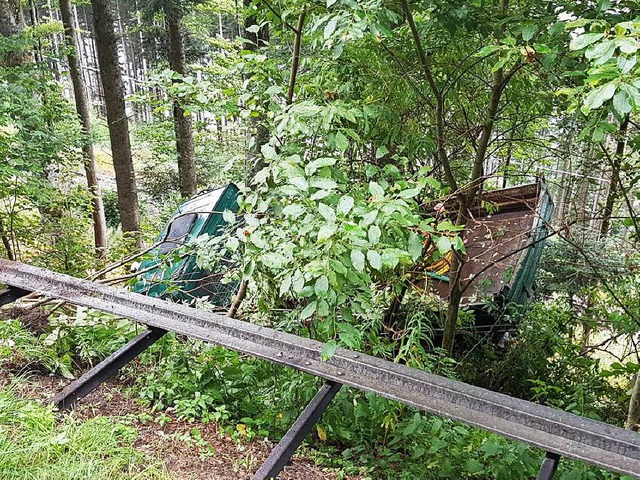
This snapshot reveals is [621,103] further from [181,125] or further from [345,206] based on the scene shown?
[181,125]

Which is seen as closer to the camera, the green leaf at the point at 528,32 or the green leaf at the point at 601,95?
the green leaf at the point at 601,95

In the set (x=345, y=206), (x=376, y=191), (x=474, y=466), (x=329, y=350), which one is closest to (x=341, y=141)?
(x=376, y=191)

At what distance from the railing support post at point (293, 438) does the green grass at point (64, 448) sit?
0.42 meters

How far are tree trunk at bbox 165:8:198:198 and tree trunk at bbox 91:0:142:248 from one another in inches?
98.0

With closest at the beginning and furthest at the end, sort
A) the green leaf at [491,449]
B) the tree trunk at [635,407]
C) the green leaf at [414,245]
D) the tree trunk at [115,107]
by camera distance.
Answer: the green leaf at [414,245], the green leaf at [491,449], the tree trunk at [635,407], the tree trunk at [115,107]

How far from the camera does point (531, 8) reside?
7.68 feet

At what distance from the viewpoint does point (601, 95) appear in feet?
4.06

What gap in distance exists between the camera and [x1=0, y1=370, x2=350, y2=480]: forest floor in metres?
1.91

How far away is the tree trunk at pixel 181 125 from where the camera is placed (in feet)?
30.5

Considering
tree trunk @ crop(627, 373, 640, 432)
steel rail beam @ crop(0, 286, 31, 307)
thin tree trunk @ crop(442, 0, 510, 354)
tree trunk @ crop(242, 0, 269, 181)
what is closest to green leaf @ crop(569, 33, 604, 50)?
thin tree trunk @ crop(442, 0, 510, 354)

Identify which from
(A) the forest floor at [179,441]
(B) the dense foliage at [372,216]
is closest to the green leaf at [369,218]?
(B) the dense foliage at [372,216]

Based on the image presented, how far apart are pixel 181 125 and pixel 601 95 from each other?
9305mm

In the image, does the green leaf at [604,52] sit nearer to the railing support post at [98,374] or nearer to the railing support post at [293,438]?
the railing support post at [293,438]

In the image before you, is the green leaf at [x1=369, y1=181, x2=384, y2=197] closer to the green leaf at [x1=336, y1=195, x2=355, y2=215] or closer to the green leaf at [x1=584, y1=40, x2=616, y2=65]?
the green leaf at [x1=336, y1=195, x2=355, y2=215]
